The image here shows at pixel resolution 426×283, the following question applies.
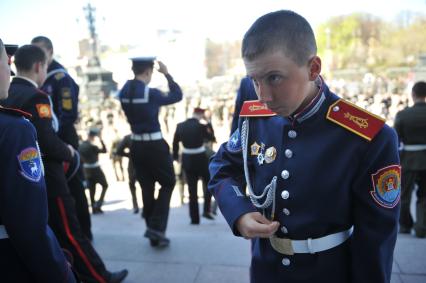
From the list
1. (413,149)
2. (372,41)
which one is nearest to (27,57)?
(413,149)

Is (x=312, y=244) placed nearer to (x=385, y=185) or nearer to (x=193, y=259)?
(x=385, y=185)

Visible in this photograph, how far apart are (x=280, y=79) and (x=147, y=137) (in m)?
3.33

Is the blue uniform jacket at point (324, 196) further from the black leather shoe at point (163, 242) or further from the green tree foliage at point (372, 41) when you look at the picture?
the green tree foliage at point (372, 41)

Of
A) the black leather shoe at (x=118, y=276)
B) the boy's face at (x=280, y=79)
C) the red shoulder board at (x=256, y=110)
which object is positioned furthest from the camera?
the black leather shoe at (x=118, y=276)

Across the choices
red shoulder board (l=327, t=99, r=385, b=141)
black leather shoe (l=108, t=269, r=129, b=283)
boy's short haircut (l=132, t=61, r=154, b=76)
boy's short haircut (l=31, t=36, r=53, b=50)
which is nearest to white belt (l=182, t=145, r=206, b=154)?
boy's short haircut (l=132, t=61, r=154, b=76)

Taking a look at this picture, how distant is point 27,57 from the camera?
3242mm

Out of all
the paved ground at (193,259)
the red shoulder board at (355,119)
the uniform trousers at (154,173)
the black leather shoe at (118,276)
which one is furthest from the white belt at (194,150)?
the red shoulder board at (355,119)

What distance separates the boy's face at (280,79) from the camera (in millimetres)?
1477

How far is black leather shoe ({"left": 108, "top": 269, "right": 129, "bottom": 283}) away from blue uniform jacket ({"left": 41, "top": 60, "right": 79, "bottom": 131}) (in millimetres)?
1707

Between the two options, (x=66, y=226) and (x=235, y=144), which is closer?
(x=235, y=144)

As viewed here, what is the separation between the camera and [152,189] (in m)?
4.74

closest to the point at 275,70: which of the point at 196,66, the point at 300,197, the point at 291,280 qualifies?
the point at 300,197

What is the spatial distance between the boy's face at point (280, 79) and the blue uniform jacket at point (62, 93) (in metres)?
3.23

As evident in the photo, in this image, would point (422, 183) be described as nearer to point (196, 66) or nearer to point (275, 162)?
point (275, 162)
